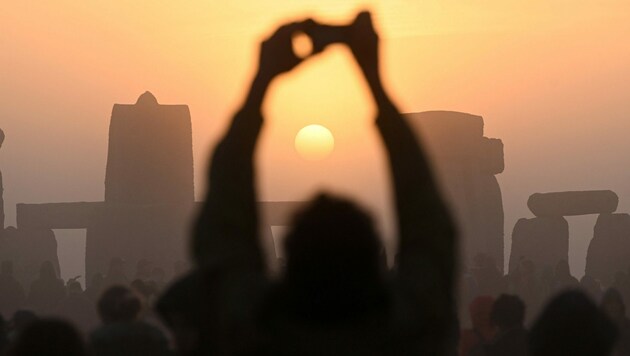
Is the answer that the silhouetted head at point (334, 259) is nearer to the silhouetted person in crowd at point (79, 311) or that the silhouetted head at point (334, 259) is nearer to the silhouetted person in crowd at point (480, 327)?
the silhouetted person in crowd at point (480, 327)

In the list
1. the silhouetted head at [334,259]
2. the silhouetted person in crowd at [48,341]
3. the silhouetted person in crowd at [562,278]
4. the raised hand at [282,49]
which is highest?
the raised hand at [282,49]

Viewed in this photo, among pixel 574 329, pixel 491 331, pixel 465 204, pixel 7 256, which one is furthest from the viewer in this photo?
pixel 465 204

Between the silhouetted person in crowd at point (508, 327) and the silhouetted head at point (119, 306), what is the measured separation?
1788mm

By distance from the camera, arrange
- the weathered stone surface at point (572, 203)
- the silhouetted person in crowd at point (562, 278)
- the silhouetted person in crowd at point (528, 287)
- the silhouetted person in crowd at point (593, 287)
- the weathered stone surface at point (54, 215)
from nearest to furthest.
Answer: the silhouetted person in crowd at point (528, 287), the silhouetted person in crowd at point (562, 278), the silhouetted person in crowd at point (593, 287), the weathered stone surface at point (572, 203), the weathered stone surface at point (54, 215)

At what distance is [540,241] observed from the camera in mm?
41000

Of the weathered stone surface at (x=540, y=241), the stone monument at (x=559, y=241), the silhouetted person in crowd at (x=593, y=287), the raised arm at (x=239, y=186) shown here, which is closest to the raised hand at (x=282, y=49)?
the raised arm at (x=239, y=186)

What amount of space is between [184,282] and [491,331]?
16.2 feet

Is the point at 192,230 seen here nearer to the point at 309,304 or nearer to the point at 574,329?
the point at 309,304

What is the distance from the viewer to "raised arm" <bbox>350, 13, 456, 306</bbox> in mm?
2871

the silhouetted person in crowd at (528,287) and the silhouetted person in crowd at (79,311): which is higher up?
the silhouetted person in crowd at (79,311)

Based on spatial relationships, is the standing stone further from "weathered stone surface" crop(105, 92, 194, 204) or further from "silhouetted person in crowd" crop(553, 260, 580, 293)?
"silhouetted person in crowd" crop(553, 260, 580, 293)

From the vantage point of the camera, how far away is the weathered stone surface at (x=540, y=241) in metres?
40.0

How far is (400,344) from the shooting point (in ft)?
9.27

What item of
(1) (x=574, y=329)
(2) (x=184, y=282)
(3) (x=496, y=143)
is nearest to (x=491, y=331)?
(1) (x=574, y=329)
